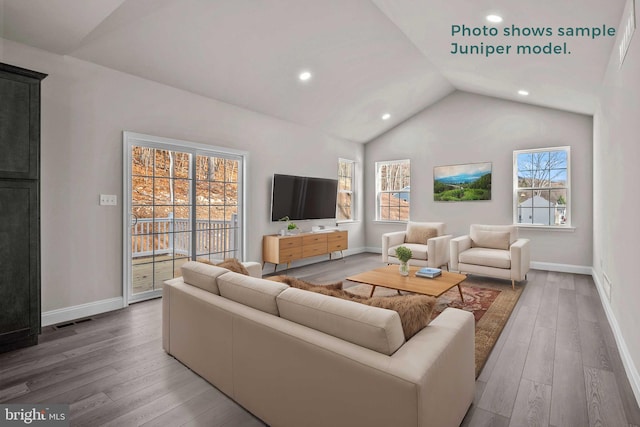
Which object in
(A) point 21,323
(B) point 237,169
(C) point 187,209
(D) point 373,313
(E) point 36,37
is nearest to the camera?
(D) point 373,313

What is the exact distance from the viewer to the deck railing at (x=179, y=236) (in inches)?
162

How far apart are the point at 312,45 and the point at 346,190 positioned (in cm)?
390

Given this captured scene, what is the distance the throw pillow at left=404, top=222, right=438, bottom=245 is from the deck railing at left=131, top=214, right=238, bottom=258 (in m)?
3.08

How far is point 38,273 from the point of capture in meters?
2.85

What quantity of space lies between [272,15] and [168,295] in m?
2.99

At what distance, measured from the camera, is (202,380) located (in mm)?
2291

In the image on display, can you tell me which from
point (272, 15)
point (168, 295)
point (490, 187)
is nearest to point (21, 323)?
point (168, 295)

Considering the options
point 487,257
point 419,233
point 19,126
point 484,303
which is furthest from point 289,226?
point 19,126

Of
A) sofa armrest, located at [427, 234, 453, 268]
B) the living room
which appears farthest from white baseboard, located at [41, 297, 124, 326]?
sofa armrest, located at [427, 234, 453, 268]

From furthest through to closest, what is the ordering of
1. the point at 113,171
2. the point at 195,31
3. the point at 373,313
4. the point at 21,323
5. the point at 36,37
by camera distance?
the point at 113,171 → the point at 195,31 → the point at 36,37 → the point at 21,323 → the point at 373,313

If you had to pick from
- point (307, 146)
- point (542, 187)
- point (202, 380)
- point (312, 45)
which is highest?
point (312, 45)

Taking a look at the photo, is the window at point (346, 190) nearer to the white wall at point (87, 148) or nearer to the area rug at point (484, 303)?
the area rug at point (484, 303)

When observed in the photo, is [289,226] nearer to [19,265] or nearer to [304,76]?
[304,76]

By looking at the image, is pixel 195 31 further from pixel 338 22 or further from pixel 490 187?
pixel 490 187
